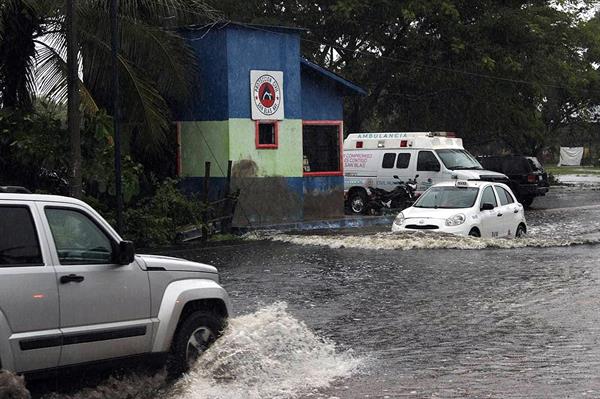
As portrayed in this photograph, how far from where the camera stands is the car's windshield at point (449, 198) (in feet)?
65.5

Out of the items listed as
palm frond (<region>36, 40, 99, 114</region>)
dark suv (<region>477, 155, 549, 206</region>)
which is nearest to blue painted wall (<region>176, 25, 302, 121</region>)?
palm frond (<region>36, 40, 99, 114</region>)

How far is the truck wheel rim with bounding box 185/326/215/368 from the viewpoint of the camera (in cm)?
804

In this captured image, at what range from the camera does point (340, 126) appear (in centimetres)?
2755

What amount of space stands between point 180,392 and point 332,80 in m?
20.0

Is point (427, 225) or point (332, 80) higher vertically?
point (332, 80)

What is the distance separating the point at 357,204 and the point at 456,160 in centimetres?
343

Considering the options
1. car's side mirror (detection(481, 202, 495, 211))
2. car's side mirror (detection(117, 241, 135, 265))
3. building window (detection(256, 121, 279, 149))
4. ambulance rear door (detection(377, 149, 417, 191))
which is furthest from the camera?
ambulance rear door (detection(377, 149, 417, 191))

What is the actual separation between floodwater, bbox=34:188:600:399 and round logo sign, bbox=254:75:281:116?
17.6 feet

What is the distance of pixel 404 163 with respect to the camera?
30.4 metres

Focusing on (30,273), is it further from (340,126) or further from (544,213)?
(544,213)

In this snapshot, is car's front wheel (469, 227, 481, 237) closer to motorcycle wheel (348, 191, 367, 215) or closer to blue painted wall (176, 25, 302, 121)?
blue painted wall (176, 25, 302, 121)

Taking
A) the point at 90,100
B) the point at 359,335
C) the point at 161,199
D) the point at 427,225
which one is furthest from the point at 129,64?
the point at 359,335

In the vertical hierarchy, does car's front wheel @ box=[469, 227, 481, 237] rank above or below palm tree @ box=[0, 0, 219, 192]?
below

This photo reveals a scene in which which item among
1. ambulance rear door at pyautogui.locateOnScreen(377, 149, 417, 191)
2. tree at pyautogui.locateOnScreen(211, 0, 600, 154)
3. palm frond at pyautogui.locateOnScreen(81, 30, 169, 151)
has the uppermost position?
tree at pyautogui.locateOnScreen(211, 0, 600, 154)
